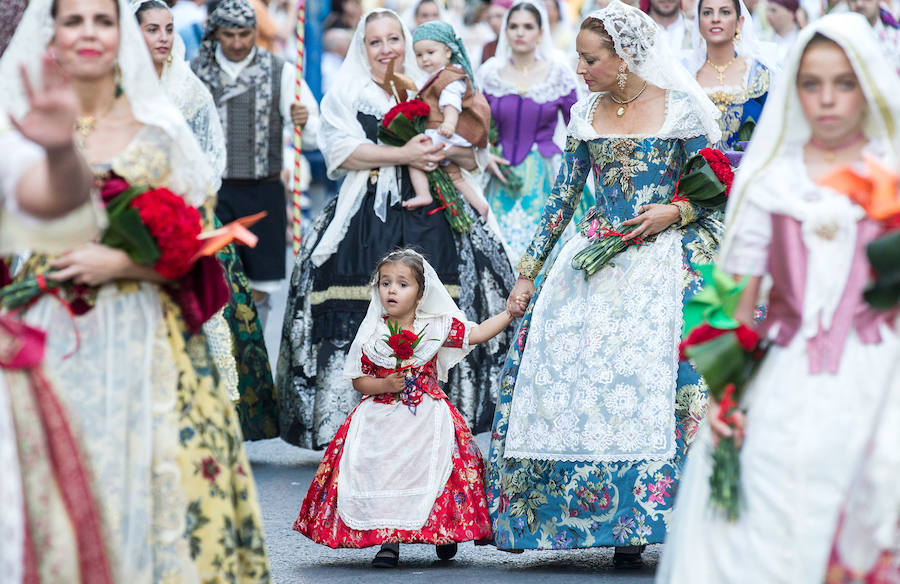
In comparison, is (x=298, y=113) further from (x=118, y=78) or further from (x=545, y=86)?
(x=118, y=78)

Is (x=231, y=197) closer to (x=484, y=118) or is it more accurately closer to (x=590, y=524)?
(x=484, y=118)

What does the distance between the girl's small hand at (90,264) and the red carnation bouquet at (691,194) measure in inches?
91.2

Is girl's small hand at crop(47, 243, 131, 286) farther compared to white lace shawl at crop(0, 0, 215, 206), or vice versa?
white lace shawl at crop(0, 0, 215, 206)

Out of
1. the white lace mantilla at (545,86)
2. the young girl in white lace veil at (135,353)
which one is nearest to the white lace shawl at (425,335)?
the young girl in white lace veil at (135,353)

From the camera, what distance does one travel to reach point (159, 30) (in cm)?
715

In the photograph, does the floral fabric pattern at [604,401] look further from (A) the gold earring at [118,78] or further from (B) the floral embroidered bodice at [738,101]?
(A) the gold earring at [118,78]

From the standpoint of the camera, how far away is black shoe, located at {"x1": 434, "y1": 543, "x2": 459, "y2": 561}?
6008 millimetres

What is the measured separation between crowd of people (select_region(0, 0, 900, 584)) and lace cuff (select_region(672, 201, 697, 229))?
6 centimetres

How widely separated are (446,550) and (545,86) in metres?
4.85

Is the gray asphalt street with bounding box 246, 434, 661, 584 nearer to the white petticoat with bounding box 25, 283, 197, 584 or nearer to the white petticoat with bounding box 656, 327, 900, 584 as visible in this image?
the white petticoat with bounding box 25, 283, 197, 584

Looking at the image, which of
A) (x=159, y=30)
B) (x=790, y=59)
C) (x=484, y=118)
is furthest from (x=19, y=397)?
(x=484, y=118)

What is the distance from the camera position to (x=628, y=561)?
230 inches

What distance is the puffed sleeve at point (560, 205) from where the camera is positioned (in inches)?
239

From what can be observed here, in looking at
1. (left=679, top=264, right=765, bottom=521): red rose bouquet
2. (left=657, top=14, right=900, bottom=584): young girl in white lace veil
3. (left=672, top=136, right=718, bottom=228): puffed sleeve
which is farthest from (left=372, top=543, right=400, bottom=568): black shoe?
(left=679, top=264, right=765, bottom=521): red rose bouquet
